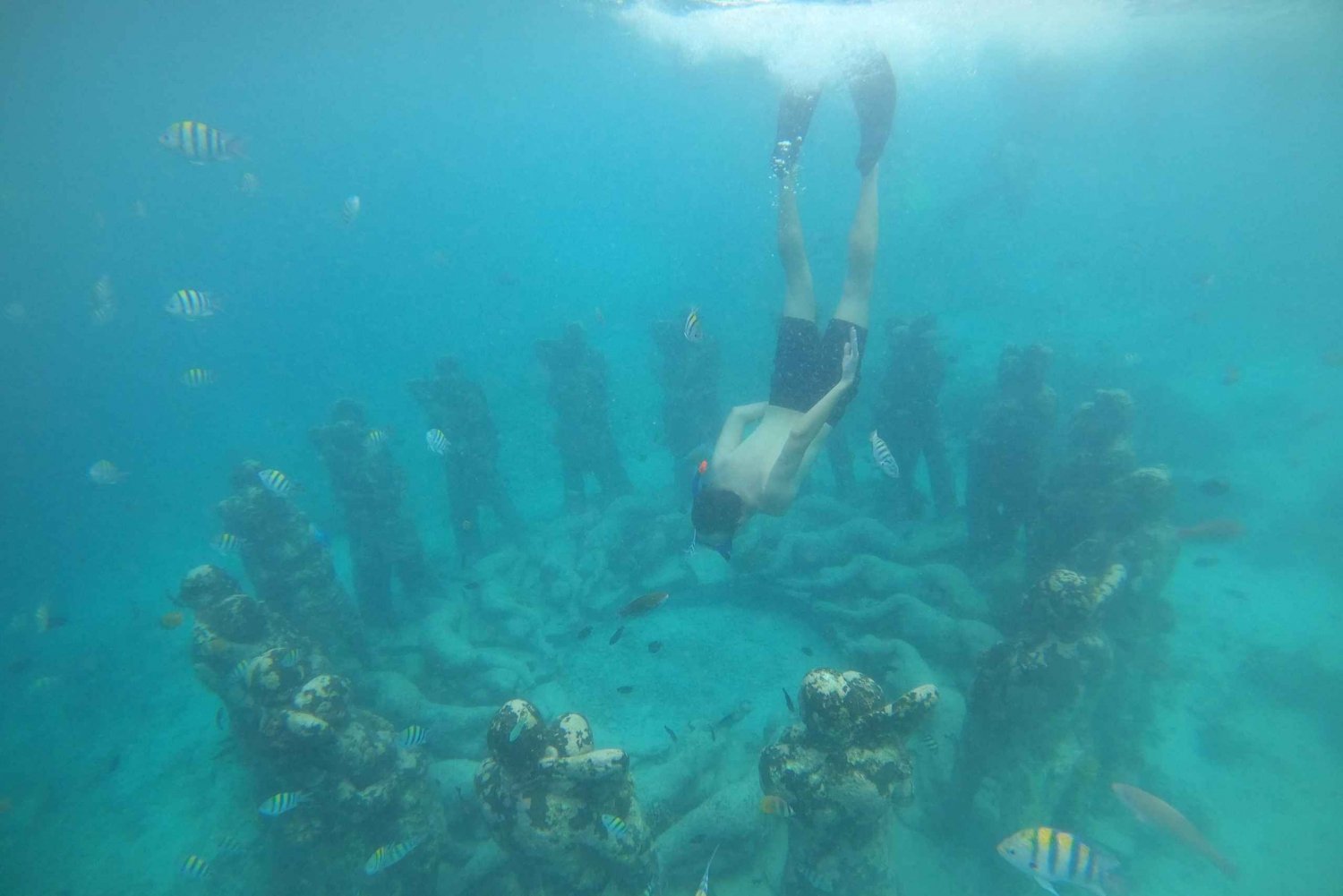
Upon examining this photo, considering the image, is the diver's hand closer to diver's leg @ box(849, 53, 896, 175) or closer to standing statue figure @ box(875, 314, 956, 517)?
diver's leg @ box(849, 53, 896, 175)

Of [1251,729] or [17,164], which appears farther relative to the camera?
[17,164]

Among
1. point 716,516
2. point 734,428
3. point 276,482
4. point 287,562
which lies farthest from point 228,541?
point 716,516

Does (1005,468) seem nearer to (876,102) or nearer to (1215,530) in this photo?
(1215,530)

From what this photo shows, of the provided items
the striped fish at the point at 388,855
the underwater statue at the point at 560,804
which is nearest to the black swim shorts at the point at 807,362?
the underwater statue at the point at 560,804

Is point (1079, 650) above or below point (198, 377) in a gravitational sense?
below

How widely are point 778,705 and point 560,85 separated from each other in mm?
Answer: 52356

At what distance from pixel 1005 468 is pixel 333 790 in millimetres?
11368

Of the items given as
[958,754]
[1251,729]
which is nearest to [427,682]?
[958,754]

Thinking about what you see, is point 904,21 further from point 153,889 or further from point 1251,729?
point 153,889

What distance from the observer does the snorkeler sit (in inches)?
215

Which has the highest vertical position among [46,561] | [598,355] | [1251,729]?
[598,355]

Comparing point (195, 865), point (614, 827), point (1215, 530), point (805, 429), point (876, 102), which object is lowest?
point (195, 865)

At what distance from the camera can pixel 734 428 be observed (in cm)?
682

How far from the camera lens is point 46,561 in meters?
32.4
